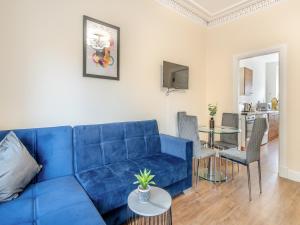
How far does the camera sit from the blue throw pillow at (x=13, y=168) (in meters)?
1.30

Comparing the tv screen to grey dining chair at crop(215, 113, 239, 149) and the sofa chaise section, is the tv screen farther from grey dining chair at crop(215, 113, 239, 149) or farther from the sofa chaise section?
the sofa chaise section

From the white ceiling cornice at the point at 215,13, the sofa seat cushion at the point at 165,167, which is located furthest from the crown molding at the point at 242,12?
the sofa seat cushion at the point at 165,167

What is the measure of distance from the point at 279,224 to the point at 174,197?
3.50 feet

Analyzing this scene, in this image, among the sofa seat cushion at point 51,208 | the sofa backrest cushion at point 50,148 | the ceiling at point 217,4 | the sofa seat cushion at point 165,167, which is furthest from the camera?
the ceiling at point 217,4

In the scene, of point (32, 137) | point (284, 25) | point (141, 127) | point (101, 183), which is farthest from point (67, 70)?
point (284, 25)

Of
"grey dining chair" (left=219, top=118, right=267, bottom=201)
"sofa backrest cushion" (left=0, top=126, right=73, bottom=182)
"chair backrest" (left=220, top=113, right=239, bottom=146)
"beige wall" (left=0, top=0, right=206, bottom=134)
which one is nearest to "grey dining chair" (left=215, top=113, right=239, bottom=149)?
"chair backrest" (left=220, top=113, right=239, bottom=146)

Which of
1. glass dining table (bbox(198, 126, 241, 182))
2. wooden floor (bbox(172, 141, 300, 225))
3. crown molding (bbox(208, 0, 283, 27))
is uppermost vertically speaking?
crown molding (bbox(208, 0, 283, 27))

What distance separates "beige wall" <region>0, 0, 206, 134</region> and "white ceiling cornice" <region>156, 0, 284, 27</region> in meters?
0.18

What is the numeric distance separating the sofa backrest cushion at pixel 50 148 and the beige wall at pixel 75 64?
0.22 metres

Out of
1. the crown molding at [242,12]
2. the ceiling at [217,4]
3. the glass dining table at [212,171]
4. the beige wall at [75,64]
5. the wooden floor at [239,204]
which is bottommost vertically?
the wooden floor at [239,204]

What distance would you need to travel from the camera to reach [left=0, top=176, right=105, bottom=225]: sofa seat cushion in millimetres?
1102

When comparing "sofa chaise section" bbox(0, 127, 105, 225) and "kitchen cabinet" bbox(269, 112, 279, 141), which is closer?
"sofa chaise section" bbox(0, 127, 105, 225)

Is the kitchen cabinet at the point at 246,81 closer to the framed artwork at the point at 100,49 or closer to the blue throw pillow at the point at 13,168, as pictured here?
the framed artwork at the point at 100,49

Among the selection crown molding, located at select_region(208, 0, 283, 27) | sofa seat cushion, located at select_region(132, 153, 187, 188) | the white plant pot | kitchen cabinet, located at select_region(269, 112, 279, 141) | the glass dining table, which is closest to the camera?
the white plant pot
